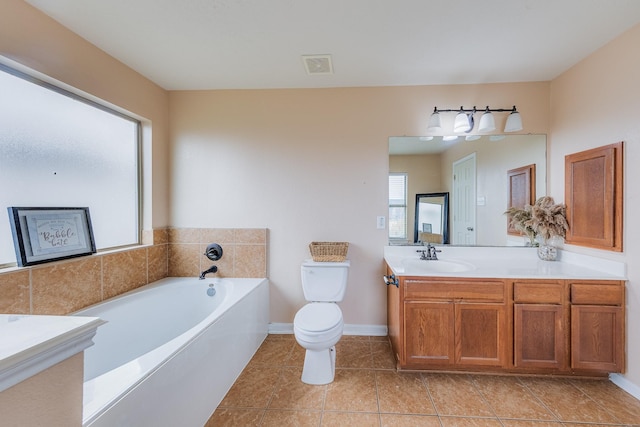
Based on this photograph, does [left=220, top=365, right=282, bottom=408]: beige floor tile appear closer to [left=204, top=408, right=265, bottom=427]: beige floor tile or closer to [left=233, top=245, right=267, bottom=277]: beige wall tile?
[left=204, top=408, right=265, bottom=427]: beige floor tile

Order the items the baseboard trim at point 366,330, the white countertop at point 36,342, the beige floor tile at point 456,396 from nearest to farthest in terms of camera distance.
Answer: the white countertop at point 36,342
the beige floor tile at point 456,396
the baseboard trim at point 366,330

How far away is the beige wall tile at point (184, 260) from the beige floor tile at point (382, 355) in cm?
180

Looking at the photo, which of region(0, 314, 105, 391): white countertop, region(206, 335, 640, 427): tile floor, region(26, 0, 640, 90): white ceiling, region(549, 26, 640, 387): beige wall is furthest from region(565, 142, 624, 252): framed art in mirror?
region(0, 314, 105, 391): white countertop

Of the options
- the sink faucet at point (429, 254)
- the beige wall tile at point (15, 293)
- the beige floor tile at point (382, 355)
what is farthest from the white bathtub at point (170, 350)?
the sink faucet at point (429, 254)

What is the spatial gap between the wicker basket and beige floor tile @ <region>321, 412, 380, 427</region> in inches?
43.2

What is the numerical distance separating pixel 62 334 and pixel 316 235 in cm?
205

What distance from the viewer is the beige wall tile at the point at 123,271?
6.60ft

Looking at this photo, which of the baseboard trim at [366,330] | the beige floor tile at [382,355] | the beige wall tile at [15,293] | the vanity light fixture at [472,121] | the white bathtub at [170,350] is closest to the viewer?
the white bathtub at [170,350]

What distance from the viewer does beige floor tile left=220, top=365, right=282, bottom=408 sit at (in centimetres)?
174

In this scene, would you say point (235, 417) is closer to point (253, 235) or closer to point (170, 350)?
point (170, 350)

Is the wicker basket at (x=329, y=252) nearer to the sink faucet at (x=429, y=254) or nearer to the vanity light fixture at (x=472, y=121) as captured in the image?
the sink faucet at (x=429, y=254)

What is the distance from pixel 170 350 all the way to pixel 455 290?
5.89 feet

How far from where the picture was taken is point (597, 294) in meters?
1.84

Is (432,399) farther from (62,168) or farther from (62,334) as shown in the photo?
(62,168)
